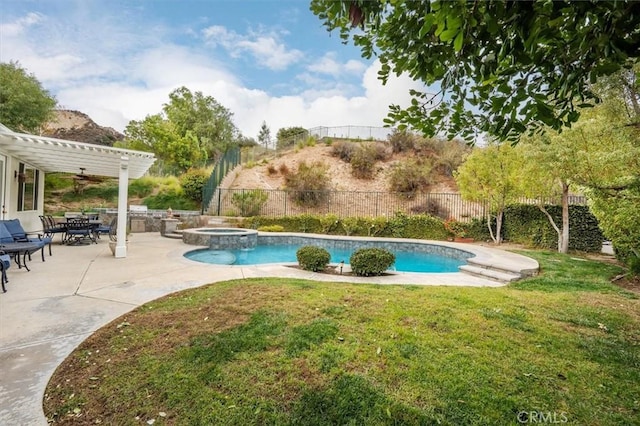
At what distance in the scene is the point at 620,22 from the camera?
1.41 metres

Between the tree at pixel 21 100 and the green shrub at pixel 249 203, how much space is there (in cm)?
1371

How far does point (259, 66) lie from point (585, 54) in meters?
13.2

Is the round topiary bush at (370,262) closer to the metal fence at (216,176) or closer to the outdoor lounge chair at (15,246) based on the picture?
the outdoor lounge chair at (15,246)

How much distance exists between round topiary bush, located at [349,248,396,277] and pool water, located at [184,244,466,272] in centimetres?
243

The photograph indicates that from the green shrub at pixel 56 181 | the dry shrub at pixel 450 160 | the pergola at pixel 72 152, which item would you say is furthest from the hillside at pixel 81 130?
the dry shrub at pixel 450 160

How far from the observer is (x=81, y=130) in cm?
3453

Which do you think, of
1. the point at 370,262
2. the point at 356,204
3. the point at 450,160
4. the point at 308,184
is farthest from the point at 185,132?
the point at 370,262

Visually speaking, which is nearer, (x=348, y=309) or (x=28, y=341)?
(x=28, y=341)

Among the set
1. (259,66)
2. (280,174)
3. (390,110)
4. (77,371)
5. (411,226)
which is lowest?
(77,371)

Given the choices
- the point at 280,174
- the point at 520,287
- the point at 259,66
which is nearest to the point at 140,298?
the point at 520,287

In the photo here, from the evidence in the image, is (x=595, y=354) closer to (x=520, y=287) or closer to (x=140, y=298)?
(x=520, y=287)

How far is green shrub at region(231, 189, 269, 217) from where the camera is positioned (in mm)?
16547

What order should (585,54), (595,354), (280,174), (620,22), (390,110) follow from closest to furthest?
(620,22)
(585,54)
(390,110)
(595,354)
(280,174)

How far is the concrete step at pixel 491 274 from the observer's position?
6727 mm
